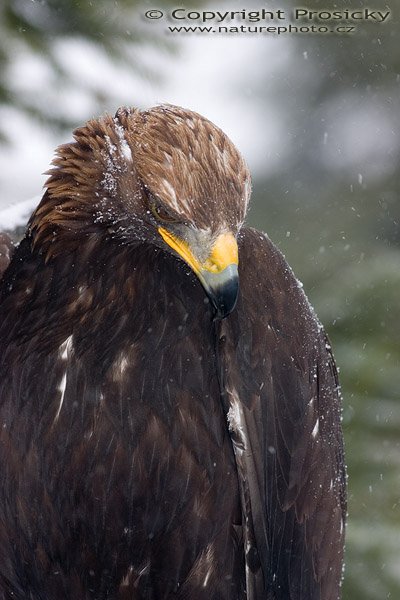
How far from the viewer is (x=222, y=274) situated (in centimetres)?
253

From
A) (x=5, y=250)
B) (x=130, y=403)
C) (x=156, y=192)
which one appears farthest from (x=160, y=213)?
(x=5, y=250)

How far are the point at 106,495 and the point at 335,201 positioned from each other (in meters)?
3.27

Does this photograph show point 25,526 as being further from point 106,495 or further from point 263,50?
point 263,50

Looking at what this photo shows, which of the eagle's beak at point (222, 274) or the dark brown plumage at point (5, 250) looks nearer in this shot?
the eagle's beak at point (222, 274)

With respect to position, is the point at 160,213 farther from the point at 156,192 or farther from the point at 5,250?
the point at 5,250

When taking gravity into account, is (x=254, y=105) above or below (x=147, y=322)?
above

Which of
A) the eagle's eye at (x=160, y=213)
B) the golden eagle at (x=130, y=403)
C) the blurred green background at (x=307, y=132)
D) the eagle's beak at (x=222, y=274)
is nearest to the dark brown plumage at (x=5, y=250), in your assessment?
the golden eagle at (x=130, y=403)

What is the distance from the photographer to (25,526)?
9.76 feet

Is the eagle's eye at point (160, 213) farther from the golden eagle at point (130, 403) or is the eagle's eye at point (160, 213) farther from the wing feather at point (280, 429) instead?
the wing feather at point (280, 429)

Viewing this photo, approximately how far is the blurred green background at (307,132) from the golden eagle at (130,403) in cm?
185

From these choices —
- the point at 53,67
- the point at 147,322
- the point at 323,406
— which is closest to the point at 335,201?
the point at 53,67

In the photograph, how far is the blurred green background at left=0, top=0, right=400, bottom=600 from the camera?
481 centimetres

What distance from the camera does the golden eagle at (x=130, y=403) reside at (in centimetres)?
288

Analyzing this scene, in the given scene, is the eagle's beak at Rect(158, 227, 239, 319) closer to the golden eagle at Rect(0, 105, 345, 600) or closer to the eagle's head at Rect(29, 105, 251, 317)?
the eagle's head at Rect(29, 105, 251, 317)
